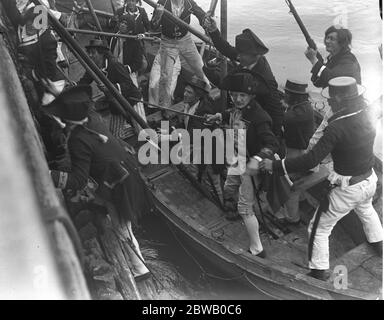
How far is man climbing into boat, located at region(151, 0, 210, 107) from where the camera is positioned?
6418 mm

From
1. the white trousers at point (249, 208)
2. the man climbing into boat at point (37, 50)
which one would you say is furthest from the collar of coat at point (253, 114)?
the man climbing into boat at point (37, 50)

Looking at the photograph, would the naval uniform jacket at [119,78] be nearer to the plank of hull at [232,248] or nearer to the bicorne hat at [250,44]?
the plank of hull at [232,248]

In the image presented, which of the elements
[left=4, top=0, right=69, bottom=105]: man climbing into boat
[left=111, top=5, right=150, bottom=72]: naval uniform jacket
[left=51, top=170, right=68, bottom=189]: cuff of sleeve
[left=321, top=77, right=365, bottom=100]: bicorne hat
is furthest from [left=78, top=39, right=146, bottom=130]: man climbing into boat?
[left=321, top=77, right=365, bottom=100]: bicorne hat

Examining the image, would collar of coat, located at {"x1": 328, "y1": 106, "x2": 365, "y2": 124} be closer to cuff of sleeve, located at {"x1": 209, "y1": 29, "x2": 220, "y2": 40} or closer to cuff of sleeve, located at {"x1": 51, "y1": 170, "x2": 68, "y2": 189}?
cuff of sleeve, located at {"x1": 209, "y1": 29, "x2": 220, "y2": 40}

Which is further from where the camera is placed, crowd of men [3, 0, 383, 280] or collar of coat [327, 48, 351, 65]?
collar of coat [327, 48, 351, 65]

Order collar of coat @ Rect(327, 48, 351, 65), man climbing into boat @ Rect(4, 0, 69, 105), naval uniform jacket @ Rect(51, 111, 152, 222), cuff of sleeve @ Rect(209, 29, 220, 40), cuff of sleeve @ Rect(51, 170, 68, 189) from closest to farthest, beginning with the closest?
cuff of sleeve @ Rect(51, 170, 68, 189) < naval uniform jacket @ Rect(51, 111, 152, 222) < collar of coat @ Rect(327, 48, 351, 65) < man climbing into boat @ Rect(4, 0, 69, 105) < cuff of sleeve @ Rect(209, 29, 220, 40)

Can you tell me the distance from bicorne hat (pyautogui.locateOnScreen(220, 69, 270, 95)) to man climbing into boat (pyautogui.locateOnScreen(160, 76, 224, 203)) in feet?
3.27

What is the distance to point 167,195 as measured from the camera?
5.56 metres

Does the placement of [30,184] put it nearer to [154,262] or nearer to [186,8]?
[154,262]

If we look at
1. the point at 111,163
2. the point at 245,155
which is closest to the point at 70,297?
the point at 111,163

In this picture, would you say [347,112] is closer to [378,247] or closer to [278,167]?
[278,167]

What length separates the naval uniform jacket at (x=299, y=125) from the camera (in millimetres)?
4738

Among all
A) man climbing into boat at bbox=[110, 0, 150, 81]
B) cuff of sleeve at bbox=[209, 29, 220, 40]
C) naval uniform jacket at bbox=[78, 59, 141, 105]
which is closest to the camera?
cuff of sleeve at bbox=[209, 29, 220, 40]
